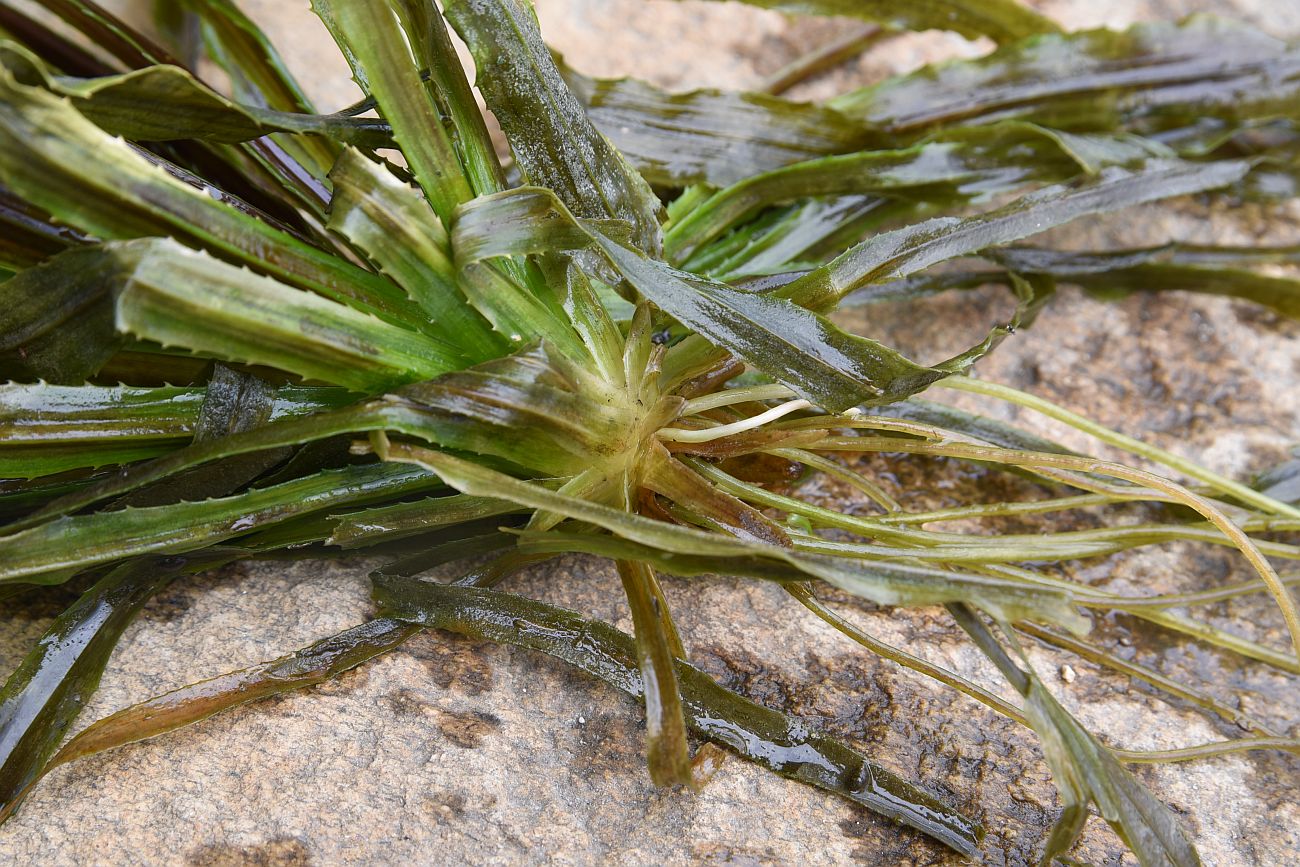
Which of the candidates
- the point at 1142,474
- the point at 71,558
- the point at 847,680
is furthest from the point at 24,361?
the point at 1142,474

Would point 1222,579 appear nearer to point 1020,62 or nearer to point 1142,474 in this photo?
point 1142,474

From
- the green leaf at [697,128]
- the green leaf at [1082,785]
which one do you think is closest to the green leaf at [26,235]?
the green leaf at [697,128]

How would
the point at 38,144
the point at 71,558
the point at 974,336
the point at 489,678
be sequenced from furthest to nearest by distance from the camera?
the point at 974,336
the point at 489,678
the point at 71,558
the point at 38,144

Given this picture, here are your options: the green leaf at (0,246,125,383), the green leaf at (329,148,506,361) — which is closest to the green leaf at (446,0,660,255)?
the green leaf at (329,148,506,361)

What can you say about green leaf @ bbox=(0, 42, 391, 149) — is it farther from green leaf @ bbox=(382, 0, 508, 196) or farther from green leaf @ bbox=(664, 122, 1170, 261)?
green leaf @ bbox=(664, 122, 1170, 261)

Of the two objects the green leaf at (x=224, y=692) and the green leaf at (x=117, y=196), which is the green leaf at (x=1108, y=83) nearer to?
the green leaf at (x=117, y=196)

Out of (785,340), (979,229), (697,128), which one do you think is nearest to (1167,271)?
(979,229)
